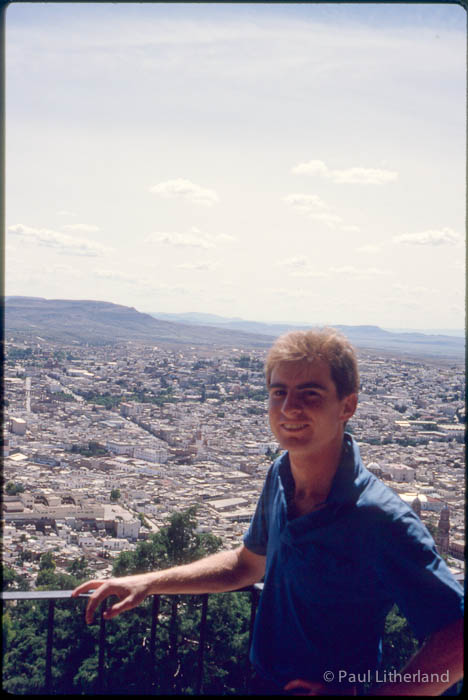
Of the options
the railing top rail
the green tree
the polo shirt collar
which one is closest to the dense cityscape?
the green tree

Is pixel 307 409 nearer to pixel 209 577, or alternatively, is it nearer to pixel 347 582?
pixel 347 582

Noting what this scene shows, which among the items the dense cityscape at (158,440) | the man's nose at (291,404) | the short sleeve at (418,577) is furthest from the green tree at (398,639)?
the man's nose at (291,404)

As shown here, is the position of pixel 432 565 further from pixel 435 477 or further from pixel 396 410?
pixel 396 410

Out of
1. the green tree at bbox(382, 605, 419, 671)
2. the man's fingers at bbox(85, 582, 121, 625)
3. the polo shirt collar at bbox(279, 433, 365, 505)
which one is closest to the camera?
the polo shirt collar at bbox(279, 433, 365, 505)

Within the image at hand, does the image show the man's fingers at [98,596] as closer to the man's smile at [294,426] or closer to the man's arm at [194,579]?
the man's arm at [194,579]

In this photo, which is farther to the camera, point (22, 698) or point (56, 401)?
point (56, 401)

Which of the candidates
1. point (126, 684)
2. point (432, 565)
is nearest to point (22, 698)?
point (126, 684)

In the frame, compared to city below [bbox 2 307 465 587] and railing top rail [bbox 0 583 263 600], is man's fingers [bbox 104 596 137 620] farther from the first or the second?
city below [bbox 2 307 465 587]
